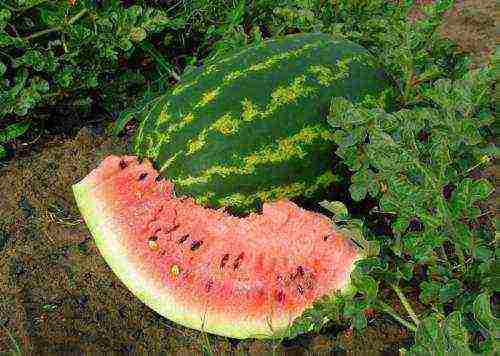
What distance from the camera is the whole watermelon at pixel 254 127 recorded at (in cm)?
249

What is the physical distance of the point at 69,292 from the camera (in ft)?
8.81

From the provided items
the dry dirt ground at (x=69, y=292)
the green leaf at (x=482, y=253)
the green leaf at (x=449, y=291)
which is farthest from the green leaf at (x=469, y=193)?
the dry dirt ground at (x=69, y=292)

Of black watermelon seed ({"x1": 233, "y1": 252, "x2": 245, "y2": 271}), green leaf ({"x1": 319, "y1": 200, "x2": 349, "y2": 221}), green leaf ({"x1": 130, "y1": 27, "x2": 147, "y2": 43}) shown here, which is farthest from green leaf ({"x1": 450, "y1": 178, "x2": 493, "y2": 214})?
green leaf ({"x1": 130, "y1": 27, "x2": 147, "y2": 43})

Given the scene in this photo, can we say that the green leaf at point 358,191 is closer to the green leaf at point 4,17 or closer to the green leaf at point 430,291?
the green leaf at point 430,291

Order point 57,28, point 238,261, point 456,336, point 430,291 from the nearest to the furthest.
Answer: point 456,336 < point 430,291 < point 238,261 < point 57,28

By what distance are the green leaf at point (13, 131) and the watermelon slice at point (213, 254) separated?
2.82ft

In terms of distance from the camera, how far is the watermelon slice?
233 cm

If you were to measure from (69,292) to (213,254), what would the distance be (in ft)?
2.10

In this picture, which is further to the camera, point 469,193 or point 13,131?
point 13,131

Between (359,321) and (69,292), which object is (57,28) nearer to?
(69,292)

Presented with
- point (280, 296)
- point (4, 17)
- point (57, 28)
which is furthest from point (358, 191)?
point (4, 17)

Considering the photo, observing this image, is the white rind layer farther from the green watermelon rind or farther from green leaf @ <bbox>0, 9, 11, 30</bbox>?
green leaf @ <bbox>0, 9, 11, 30</bbox>

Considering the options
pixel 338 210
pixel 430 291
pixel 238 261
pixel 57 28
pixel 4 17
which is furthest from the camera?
pixel 57 28

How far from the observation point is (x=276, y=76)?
8.57ft
